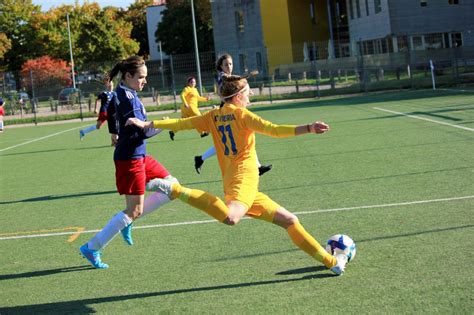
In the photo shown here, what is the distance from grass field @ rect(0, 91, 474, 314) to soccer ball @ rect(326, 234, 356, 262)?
0.10 meters

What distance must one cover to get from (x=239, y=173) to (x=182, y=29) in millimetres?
74902

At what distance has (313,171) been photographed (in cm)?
1176

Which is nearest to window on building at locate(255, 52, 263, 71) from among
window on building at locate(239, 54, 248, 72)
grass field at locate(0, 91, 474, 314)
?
window on building at locate(239, 54, 248, 72)

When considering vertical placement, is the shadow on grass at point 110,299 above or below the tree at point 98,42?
below

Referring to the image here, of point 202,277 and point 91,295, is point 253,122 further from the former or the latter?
point 91,295

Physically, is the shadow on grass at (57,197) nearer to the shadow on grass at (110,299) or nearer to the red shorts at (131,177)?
the red shorts at (131,177)

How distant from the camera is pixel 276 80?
134ft

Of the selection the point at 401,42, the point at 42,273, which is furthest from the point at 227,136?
the point at 401,42

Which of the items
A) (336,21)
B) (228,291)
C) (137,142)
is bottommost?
(228,291)

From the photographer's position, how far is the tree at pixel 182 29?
78938 millimetres

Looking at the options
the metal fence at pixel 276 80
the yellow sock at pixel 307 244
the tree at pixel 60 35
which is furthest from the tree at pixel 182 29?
the yellow sock at pixel 307 244

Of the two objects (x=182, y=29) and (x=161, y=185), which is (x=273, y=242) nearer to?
(x=161, y=185)

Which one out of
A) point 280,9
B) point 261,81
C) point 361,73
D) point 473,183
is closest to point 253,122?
point 473,183

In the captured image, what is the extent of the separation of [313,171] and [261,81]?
93.5 feet
